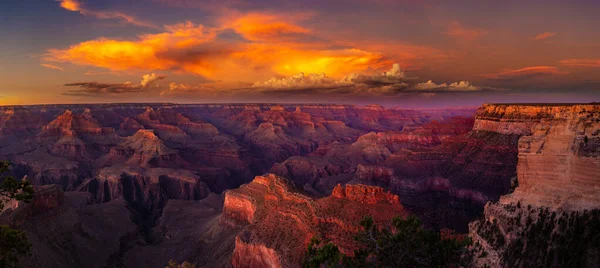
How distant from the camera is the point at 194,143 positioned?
7776 inches

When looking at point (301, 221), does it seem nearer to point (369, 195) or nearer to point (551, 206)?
point (369, 195)

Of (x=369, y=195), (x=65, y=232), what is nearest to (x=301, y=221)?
(x=369, y=195)

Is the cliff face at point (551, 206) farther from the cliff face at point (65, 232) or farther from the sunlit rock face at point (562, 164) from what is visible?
the cliff face at point (65, 232)

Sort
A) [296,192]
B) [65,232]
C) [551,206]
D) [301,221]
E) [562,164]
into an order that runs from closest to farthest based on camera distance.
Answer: [551,206] → [562,164] → [301,221] → [296,192] → [65,232]

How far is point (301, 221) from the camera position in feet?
156

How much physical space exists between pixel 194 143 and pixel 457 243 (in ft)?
626

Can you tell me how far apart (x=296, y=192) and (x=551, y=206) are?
37.1 metres

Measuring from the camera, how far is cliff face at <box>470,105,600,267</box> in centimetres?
2416

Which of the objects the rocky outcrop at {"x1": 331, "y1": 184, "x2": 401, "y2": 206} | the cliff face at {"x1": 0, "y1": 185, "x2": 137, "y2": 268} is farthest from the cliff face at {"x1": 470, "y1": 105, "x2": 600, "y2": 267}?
the cliff face at {"x1": 0, "y1": 185, "x2": 137, "y2": 268}

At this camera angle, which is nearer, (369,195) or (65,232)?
(369,195)

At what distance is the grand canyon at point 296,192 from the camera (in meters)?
27.9

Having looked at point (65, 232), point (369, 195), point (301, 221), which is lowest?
point (65, 232)

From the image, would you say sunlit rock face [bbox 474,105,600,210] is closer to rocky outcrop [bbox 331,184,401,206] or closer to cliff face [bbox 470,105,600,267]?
cliff face [bbox 470,105,600,267]

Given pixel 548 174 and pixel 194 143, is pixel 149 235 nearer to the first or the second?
pixel 548 174
